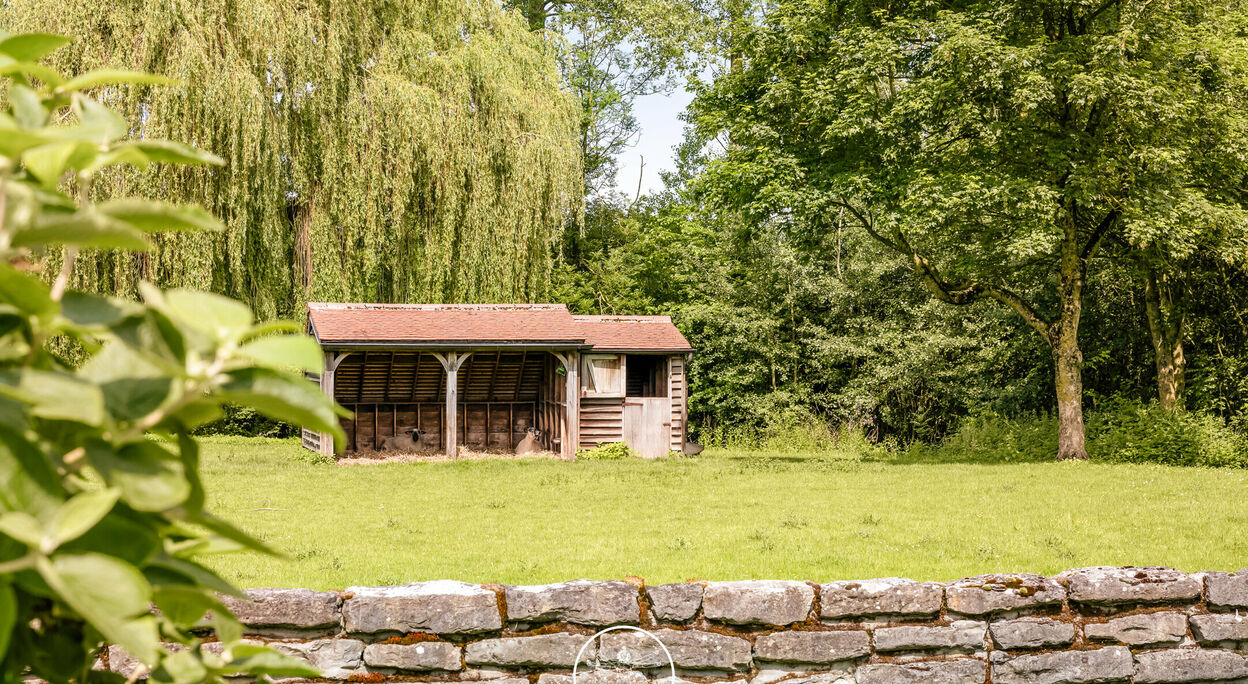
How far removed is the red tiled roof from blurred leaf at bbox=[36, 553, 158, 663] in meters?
20.6

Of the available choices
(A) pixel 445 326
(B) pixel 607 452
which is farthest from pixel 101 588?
(B) pixel 607 452

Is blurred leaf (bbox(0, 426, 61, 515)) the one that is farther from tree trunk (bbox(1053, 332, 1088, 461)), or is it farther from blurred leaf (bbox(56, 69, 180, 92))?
tree trunk (bbox(1053, 332, 1088, 461))

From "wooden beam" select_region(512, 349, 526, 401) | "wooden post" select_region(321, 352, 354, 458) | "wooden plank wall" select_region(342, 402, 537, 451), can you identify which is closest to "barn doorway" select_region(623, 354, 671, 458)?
"wooden beam" select_region(512, 349, 526, 401)

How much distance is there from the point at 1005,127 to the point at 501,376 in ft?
38.7

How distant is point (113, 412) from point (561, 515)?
36.1ft

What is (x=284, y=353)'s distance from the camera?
2.48 feet

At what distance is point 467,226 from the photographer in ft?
68.5

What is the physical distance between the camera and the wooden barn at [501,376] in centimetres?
1947

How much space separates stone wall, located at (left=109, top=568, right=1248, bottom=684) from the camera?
4184mm

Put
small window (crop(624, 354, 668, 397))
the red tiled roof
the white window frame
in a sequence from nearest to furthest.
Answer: the white window frame, the red tiled roof, small window (crop(624, 354, 668, 397))

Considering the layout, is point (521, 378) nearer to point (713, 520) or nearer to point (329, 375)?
point (329, 375)

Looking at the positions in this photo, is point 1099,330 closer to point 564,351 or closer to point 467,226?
point 564,351

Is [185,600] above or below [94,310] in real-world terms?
below

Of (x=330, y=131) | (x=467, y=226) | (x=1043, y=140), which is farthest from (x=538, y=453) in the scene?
(x=1043, y=140)
